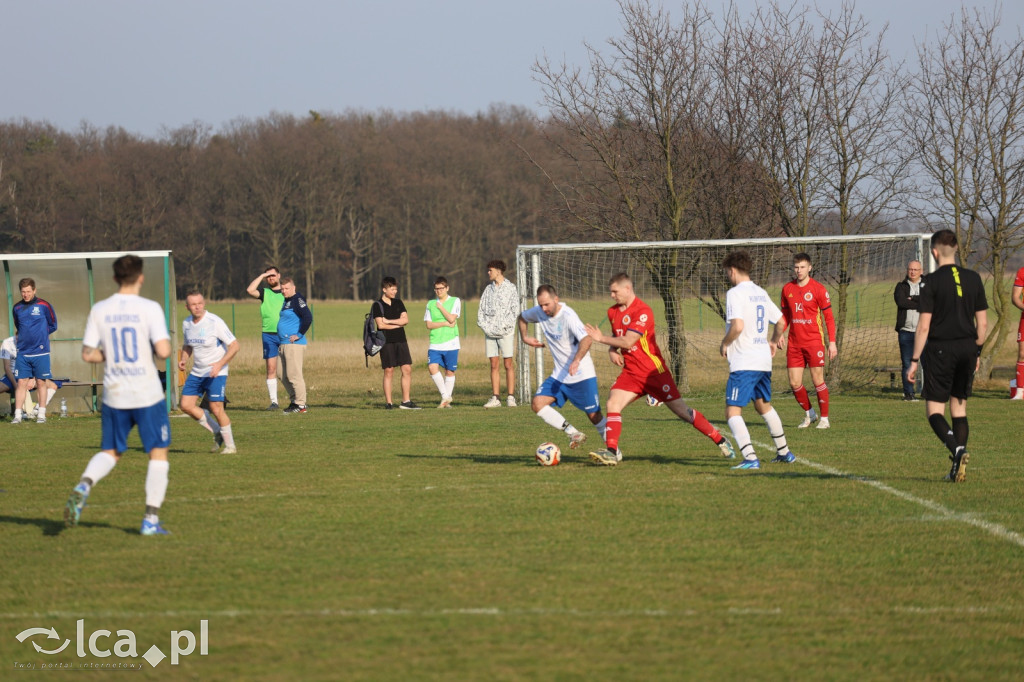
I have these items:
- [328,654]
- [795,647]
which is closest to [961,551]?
[795,647]

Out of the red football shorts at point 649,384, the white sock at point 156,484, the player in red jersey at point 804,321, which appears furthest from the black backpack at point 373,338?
the white sock at point 156,484

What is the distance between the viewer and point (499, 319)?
53.6 feet

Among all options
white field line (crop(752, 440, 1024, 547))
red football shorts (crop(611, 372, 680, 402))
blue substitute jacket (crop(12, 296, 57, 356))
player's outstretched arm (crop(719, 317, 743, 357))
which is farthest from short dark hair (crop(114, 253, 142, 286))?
blue substitute jacket (crop(12, 296, 57, 356))

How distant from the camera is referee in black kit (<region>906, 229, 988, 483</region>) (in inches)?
328

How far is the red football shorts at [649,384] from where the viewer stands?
961 cm

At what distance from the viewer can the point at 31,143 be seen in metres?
65.2

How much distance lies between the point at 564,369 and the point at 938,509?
3.75 metres

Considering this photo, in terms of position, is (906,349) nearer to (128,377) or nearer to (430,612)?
(128,377)

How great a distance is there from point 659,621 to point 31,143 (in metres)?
69.4

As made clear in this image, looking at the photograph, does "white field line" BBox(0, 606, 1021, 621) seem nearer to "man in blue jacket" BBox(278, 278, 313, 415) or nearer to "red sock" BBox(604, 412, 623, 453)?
"red sock" BBox(604, 412, 623, 453)

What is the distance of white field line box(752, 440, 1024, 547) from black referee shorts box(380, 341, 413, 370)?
25.7ft

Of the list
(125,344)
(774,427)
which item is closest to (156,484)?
(125,344)

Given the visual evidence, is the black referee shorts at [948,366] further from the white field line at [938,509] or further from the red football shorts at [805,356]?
the red football shorts at [805,356]

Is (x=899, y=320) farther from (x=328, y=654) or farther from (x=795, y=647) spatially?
(x=328, y=654)
